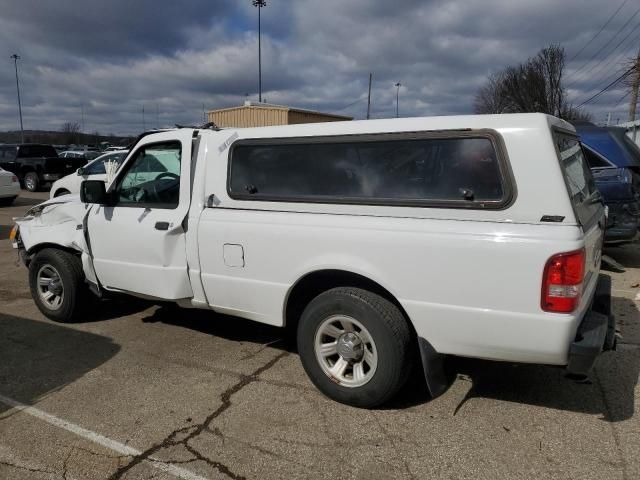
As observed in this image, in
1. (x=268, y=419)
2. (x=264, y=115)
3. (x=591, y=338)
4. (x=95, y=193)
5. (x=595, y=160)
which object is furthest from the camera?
(x=264, y=115)

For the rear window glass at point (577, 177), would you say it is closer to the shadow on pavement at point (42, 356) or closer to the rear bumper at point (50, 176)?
the shadow on pavement at point (42, 356)

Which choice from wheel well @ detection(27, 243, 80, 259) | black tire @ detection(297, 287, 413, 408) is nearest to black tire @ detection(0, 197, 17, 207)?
wheel well @ detection(27, 243, 80, 259)

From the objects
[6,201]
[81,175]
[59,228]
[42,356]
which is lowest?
Result: [42,356]

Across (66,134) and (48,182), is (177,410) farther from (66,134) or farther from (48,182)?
(66,134)

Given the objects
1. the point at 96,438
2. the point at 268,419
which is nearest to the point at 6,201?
the point at 96,438

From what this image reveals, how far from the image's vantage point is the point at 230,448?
9.98 ft

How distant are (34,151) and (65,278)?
18521 mm

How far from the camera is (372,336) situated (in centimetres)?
323

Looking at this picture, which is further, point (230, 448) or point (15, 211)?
point (15, 211)

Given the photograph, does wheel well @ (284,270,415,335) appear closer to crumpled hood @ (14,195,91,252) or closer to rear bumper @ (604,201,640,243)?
crumpled hood @ (14,195,91,252)

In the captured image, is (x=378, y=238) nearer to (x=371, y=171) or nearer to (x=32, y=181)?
(x=371, y=171)

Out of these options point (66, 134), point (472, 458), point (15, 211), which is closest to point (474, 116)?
point (472, 458)

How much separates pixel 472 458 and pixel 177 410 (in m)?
1.92

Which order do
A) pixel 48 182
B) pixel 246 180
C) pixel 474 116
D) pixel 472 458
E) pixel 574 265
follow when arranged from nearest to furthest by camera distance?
1. pixel 574 265
2. pixel 472 458
3. pixel 474 116
4. pixel 246 180
5. pixel 48 182
